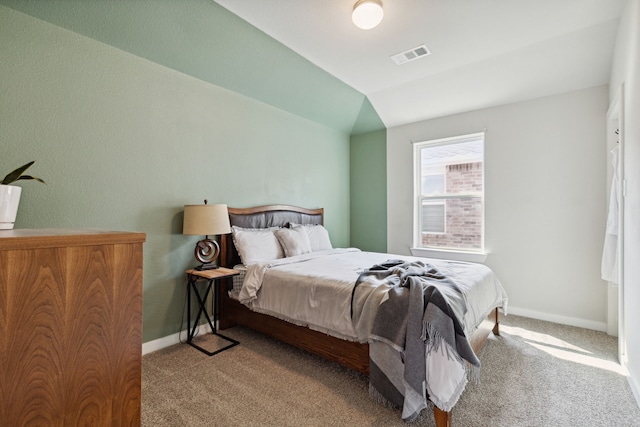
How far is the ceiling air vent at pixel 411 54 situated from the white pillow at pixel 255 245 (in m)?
A: 2.28

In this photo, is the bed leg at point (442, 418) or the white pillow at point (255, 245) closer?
the bed leg at point (442, 418)

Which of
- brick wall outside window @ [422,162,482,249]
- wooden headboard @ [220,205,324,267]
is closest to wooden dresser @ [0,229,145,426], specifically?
wooden headboard @ [220,205,324,267]

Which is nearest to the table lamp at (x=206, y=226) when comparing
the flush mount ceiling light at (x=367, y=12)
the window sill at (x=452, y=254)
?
the flush mount ceiling light at (x=367, y=12)

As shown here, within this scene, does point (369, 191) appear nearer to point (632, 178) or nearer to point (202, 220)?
point (202, 220)

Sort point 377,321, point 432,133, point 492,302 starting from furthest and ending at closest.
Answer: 1. point 432,133
2. point 492,302
3. point 377,321

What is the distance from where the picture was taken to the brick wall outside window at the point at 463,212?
13.0 feet

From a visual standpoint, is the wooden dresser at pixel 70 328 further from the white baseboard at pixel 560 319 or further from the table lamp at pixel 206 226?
the white baseboard at pixel 560 319

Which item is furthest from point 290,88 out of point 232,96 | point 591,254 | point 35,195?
point 591,254

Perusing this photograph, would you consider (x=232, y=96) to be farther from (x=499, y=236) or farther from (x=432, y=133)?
(x=499, y=236)

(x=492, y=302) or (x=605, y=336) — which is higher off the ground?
(x=492, y=302)

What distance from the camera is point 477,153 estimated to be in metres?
4.00

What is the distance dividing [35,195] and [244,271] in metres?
1.61

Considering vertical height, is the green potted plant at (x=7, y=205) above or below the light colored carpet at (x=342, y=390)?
above

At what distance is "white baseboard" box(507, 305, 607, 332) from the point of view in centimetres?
309
